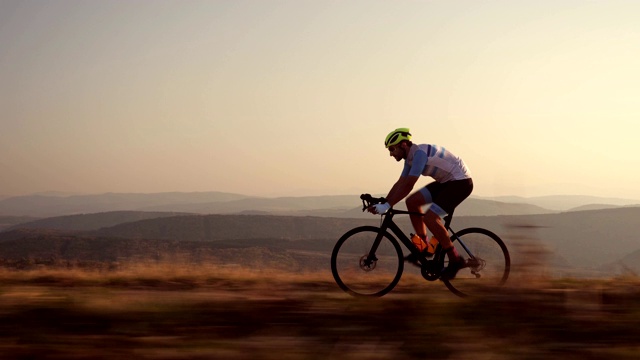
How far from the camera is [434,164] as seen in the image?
8.59 m

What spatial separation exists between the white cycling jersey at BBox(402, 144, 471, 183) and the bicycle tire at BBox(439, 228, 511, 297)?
0.77 metres

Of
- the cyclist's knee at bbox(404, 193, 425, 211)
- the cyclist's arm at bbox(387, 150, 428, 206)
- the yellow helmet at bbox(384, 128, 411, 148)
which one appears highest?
the yellow helmet at bbox(384, 128, 411, 148)

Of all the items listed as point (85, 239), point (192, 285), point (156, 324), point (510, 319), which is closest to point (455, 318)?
point (510, 319)

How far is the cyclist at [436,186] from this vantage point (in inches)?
335

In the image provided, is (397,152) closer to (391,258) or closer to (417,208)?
(417,208)

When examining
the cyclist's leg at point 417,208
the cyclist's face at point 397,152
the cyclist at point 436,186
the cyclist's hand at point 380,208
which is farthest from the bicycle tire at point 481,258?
the cyclist's face at point 397,152

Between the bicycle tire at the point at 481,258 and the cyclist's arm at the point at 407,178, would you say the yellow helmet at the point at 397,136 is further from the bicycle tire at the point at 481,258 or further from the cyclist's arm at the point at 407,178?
the bicycle tire at the point at 481,258

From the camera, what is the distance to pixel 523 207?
6430 mm

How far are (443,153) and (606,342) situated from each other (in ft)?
11.7

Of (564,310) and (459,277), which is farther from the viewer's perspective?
(459,277)

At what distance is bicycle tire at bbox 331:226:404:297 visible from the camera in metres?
8.84

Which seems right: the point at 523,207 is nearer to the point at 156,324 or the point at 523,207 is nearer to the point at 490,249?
the point at 490,249

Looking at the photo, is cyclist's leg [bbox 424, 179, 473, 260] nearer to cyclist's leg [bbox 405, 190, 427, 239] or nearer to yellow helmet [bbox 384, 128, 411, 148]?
cyclist's leg [bbox 405, 190, 427, 239]

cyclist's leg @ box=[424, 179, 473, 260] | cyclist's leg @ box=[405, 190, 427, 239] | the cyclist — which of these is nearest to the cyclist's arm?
the cyclist
